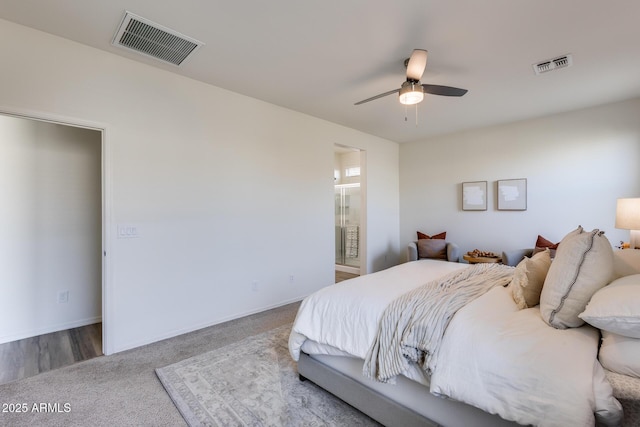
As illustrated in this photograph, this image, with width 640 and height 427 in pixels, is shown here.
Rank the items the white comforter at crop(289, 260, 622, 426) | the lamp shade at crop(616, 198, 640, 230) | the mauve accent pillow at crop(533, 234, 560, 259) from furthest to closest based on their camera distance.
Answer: the mauve accent pillow at crop(533, 234, 560, 259) → the lamp shade at crop(616, 198, 640, 230) → the white comforter at crop(289, 260, 622, 426)

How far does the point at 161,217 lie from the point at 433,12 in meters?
2.97

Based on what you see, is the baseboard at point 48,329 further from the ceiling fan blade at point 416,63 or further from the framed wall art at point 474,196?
the framed wall art at point 474,196

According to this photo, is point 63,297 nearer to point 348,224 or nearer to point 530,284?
point 530,284

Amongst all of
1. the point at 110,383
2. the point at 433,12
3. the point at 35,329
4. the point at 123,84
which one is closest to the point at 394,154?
the point at 433,12

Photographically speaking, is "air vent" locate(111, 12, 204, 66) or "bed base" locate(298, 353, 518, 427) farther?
"air vent" locate(111, 12, 204, 66)

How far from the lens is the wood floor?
2383mm

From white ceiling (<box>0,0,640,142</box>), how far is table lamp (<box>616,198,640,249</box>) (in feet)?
4.44

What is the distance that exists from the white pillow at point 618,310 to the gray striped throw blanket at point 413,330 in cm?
59

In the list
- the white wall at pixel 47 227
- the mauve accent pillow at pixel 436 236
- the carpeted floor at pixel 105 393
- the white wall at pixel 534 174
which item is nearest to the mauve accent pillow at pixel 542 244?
the white wall at pixel 534 174

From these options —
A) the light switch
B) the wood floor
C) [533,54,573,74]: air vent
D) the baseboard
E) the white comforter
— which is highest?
[533,54,573,74]: air vent

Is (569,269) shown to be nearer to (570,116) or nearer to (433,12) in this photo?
(433,12)

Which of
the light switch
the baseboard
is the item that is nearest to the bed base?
the light switch

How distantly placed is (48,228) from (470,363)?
13.5ft

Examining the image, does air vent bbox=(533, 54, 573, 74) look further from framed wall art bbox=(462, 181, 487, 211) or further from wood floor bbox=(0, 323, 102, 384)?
wood floor bbox=(0, 323, 102, 384)
